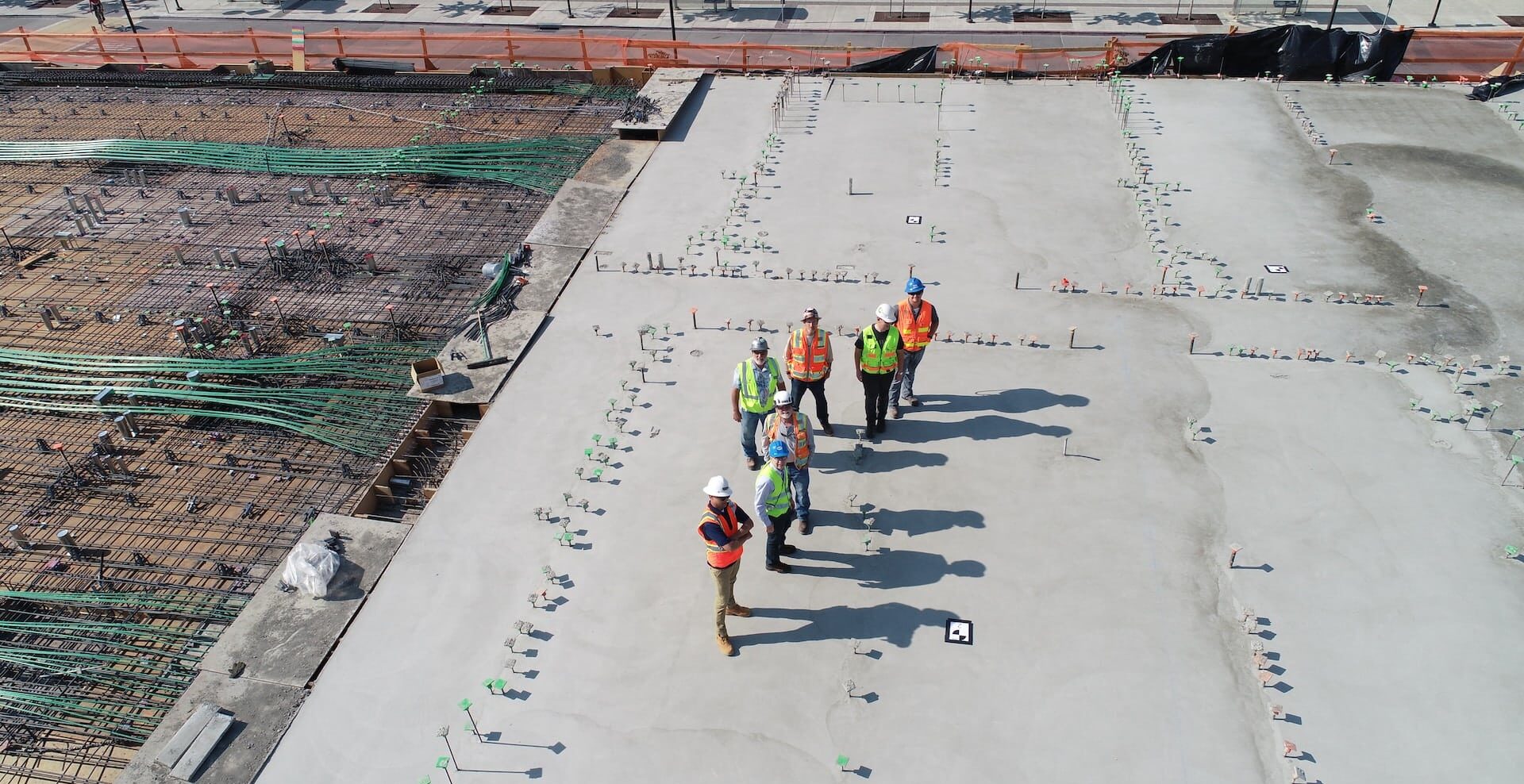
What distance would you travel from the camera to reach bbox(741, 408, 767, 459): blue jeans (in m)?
9.54

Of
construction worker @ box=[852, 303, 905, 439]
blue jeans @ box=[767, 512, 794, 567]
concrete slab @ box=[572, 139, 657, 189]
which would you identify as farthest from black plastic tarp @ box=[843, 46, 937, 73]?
blue jeans @ box=[767, 512, 794, 567]

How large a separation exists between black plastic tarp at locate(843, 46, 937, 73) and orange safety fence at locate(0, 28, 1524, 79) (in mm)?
401

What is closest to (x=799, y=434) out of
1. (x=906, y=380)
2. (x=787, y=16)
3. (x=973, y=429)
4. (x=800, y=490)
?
(x=800, y=490)

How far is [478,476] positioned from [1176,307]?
29.8ft

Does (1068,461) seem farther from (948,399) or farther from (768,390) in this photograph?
(768,390)

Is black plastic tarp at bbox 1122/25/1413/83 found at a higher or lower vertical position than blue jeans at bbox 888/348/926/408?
higher

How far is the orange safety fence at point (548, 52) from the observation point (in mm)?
22172

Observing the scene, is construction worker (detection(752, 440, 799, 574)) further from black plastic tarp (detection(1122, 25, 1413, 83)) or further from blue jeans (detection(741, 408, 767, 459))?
black plastic tarp (detection(1122, 25, 1413, 83))

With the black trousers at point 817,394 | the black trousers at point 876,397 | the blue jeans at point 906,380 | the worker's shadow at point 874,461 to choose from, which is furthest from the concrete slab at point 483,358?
the blue jeans at point 906,380

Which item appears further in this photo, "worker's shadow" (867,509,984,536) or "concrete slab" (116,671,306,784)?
"worker's shadow" (867,509,984,536)

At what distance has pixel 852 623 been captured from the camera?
8.35 meters

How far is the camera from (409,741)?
7559 millimetres

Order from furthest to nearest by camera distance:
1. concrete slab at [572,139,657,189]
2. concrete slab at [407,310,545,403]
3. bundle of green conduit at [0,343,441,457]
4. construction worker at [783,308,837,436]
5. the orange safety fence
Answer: the orange safety fence
concrete slab at [572,139,657,189]
bundle of green conduit at [0,343,441,457]
concrete slab at [407,310,545,403]
construction worker at [783,308,837,436]

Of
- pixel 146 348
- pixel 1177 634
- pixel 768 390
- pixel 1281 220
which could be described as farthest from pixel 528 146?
pixel 1177 634
